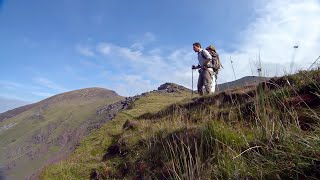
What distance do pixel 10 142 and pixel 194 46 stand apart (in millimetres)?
132064

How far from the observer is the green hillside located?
3359 millimetres

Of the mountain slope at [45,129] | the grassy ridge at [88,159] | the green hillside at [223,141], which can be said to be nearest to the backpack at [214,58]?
the green hillside at [223,141]

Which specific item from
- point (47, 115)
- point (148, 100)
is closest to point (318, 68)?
point (148, 100)

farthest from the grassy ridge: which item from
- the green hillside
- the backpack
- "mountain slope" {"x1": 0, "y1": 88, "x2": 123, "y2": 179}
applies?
"mountain slope" {"x1": 0, "y1": 88, "x2": 123, "y2": 179}

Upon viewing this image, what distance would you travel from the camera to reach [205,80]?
533 inches

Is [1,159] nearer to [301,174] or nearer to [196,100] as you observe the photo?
[196,100]

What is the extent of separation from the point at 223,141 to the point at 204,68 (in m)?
8.20

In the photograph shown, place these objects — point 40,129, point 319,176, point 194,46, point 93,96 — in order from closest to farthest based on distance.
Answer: point 319,176, point 194,46, point 40,129, point 93,96

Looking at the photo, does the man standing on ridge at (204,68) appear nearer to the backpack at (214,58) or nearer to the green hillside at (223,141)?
the backpack at (214,58)

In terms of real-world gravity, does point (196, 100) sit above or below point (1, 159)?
above

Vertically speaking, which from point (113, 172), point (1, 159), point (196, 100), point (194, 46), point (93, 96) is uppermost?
point (93, 96)

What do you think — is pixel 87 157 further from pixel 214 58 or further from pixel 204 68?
pixel 214 58

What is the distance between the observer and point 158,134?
879 centimetres

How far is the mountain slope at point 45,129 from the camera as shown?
100562 mm
